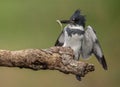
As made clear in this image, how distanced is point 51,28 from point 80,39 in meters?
1.40

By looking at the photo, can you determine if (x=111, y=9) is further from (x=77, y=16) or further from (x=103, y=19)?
(x=77, y=16)

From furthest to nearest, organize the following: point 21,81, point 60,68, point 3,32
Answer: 1. point 3,32
2. point 21,81
3. point 60,68

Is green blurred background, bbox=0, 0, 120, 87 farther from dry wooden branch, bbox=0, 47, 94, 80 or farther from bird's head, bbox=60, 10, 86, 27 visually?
dry wooden branch, bbox=0, 47, 94, 80

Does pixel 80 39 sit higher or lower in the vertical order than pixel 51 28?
higher

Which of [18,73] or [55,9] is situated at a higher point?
[55,9]

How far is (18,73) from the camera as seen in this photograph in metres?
3.10

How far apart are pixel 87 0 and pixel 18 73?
2.66 ft

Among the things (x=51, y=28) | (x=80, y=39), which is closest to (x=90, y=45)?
(x=80, y=39)

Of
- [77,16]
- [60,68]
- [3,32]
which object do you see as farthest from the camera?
[3,32]

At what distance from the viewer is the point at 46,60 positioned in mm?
1566

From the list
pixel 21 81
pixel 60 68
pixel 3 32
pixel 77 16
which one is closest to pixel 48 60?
pixel 60 68

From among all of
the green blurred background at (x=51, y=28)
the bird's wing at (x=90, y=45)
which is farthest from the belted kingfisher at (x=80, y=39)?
the green blurred background at (x=51, y=28)

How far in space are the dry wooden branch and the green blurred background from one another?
1.47 m

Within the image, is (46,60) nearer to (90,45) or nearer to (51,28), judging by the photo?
(90,45)
